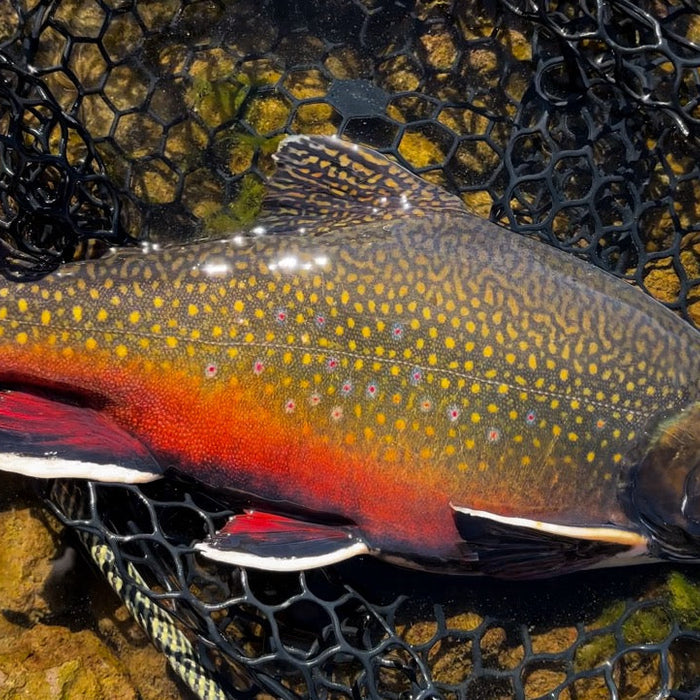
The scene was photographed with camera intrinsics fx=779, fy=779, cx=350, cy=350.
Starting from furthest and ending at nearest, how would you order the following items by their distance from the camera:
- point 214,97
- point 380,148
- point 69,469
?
1. point 214,97
2. point 380,148
3. point 69,469

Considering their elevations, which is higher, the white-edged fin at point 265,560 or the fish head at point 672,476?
the fish head at point 672,476

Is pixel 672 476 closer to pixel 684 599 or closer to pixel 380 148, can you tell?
pixel 684 599

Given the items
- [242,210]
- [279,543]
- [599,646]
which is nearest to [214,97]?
[242,210]

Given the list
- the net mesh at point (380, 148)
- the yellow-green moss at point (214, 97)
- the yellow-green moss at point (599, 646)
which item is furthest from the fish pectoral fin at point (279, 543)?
the yellow-green moss at point (214, 97)

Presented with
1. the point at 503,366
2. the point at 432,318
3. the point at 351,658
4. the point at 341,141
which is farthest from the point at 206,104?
the point at 351,658

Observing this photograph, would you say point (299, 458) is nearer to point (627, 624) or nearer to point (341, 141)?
point (341, 141)

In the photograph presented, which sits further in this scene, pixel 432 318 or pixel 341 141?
pixel 341 141

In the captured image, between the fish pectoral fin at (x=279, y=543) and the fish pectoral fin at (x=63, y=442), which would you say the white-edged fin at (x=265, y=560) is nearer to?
the fish pectoral fin at (x=279, y=543)
